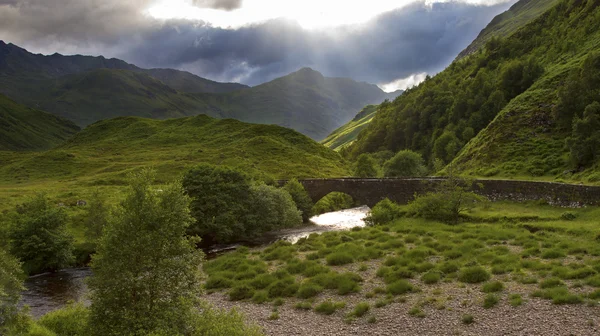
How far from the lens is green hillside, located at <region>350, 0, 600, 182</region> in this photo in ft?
232

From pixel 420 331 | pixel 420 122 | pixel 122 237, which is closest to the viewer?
pixel 122 237

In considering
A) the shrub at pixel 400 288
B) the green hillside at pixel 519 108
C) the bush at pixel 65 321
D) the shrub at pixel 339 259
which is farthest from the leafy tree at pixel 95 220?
the green hillside at pixel 519 108

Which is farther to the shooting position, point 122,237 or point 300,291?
point 300,291

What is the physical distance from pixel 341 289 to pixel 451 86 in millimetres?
152927

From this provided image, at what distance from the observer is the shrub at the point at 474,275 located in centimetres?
2950

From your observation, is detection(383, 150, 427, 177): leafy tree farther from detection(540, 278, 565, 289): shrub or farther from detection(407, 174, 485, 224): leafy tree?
detection(540, 278, 565, 289): shrub

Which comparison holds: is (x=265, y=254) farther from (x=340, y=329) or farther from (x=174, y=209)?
(x=174, y=209)

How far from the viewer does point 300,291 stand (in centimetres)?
3200

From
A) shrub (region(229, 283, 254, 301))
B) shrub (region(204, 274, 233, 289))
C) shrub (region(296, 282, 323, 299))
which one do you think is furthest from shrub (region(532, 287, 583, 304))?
shrub (region(204, 274, 233, 289))

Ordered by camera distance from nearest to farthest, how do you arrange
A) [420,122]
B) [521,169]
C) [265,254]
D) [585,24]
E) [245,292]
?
1. [245,292]
2. [265,254]
3. [521,169]
4. [585,24]
5. [420,122]

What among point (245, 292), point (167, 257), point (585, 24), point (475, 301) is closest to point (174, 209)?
point (167, 257)

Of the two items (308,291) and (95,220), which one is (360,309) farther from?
(95,220)

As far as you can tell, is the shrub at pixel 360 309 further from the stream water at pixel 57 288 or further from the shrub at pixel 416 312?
the stream water at pixel 57 288

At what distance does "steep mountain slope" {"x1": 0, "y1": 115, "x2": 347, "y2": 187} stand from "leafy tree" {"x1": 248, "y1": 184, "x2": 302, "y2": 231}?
32.4 meters
